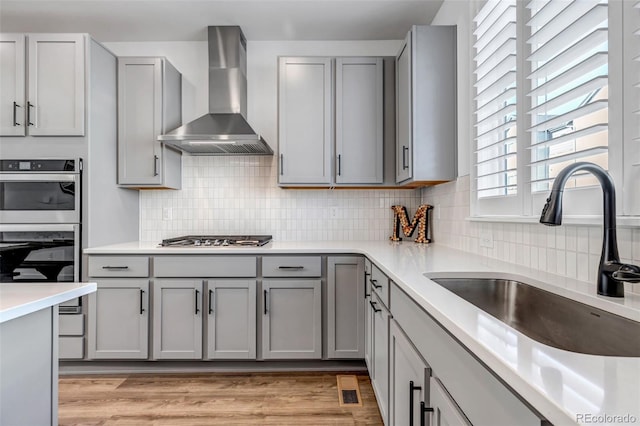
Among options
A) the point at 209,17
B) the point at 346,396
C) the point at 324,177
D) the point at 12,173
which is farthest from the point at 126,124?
the point at 346,396

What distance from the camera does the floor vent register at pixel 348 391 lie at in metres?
2.20

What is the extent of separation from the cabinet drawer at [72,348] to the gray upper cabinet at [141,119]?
1.20 metres

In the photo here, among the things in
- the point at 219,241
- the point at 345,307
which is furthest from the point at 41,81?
the point at 345,307

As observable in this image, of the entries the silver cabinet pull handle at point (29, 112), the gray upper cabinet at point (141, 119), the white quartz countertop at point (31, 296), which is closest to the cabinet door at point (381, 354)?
the white quartz countertop at point (31, 296)

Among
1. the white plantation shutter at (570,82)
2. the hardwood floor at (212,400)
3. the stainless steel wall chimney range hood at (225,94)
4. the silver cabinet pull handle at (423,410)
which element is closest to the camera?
the silver cabinet pull handle at (423,410)

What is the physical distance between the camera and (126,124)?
114 inches

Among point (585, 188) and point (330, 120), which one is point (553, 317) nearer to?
point (585, 188)

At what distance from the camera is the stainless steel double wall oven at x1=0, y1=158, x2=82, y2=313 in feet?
8.30

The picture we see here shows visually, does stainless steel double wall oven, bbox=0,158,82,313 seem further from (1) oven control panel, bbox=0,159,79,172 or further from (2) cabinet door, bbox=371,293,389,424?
(2) cabinet door, bbox=371,293,389,424

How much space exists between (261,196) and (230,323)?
1158 mm

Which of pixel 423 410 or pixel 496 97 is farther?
pixel 496 97

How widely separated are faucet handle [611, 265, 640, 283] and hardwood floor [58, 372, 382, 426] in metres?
1.55

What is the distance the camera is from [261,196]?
128 inches

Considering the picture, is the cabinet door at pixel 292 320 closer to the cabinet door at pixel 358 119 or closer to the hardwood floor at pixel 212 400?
the hardwood floor at pixel 212 400
